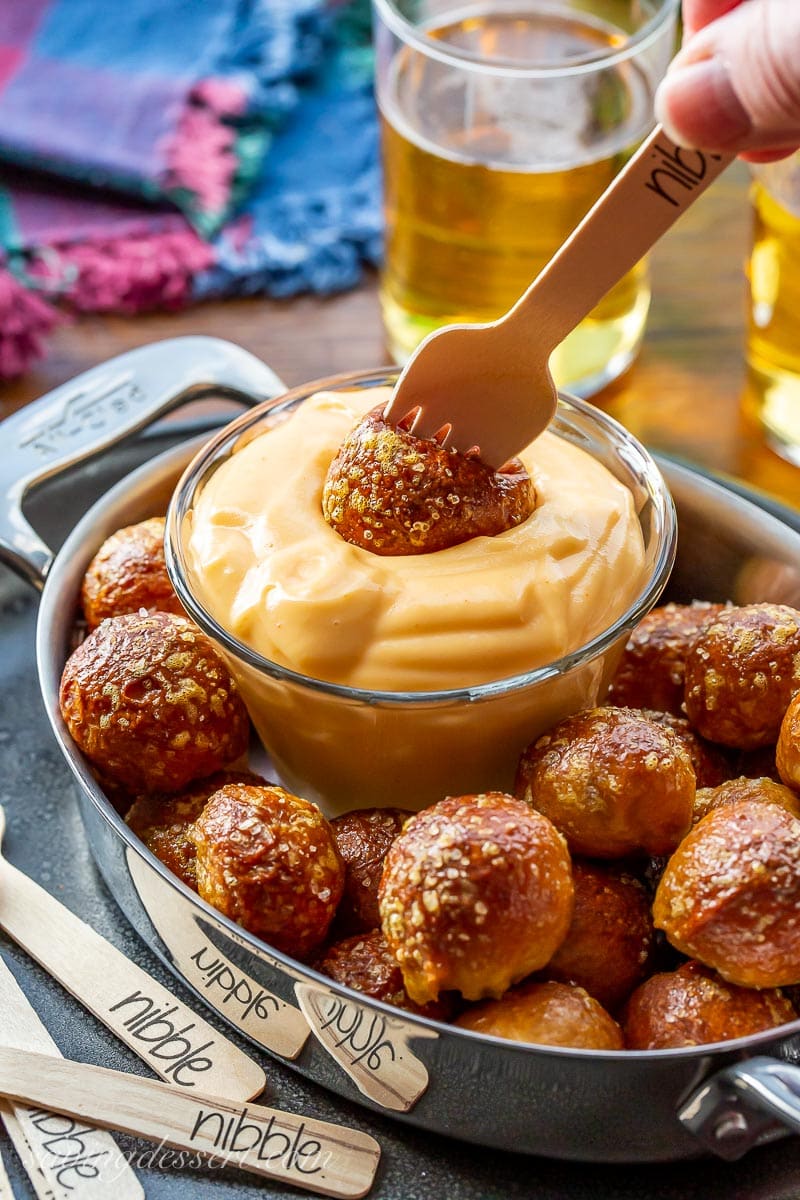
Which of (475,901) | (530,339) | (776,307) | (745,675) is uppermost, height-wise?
(530,339)

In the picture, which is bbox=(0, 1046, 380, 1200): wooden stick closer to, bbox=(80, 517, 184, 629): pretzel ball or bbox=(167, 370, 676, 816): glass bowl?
bbox=(167, 370, 676, 816): glass bowl

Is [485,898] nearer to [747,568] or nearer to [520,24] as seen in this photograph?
[747,568]

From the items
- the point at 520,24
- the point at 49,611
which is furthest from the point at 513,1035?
the point at 520,24

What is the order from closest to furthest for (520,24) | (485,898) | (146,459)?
(485,898)
(146,459)
(520,24)

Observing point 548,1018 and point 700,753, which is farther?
point 700,753

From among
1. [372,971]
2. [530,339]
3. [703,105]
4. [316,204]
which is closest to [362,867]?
[372,971]

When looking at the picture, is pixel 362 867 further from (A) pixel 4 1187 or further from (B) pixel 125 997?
(A) pixel 4 1187

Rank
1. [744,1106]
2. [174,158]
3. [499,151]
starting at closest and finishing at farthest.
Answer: [744,1106] < [499,151] < [174,158]
